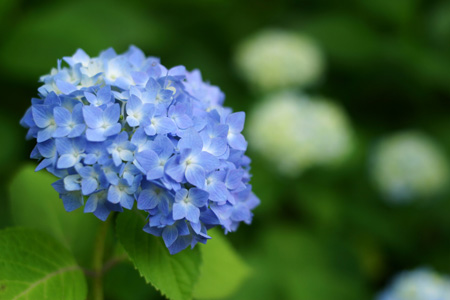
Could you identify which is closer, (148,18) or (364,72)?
(148,18)

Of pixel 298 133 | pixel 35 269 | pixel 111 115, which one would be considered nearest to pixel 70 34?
pixel 298 133

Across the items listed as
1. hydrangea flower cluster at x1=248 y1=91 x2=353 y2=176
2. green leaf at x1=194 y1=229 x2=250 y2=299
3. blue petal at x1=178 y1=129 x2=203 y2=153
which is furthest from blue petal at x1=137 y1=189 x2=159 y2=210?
hydrangea flower cluster at x1=248 y1=91 x2=353 y2=176

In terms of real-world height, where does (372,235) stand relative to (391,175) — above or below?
below

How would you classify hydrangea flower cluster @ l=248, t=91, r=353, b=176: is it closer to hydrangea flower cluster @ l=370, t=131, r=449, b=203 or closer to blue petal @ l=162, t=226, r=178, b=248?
hydrangea flower cluster @ l=370, t=131, r=449, b=203

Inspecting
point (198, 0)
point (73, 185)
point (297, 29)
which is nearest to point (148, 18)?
point (198, 0)

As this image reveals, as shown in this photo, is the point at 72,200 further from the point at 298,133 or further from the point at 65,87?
the point at 298,133

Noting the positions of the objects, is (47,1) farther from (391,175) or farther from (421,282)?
(421,282)

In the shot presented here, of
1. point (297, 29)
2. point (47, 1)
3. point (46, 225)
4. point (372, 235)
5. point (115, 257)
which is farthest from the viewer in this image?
point (297, 29)
